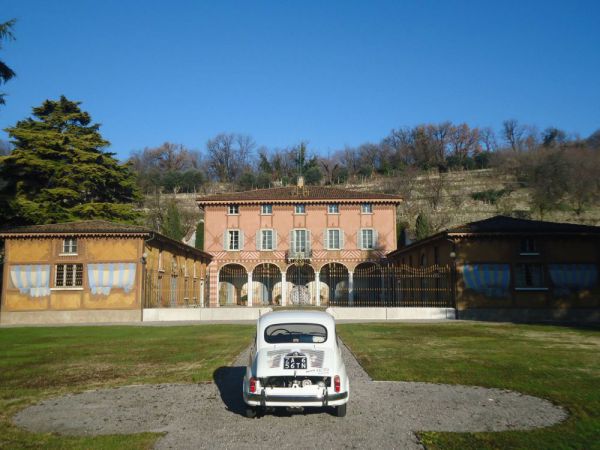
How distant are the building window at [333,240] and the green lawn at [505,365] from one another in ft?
68.9

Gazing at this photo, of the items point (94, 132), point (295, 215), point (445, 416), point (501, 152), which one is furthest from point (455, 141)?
point (445, 416)

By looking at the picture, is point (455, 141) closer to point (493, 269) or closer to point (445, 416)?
point (493, 269)

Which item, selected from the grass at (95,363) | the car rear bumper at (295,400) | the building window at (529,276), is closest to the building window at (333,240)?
the building window at (529,276)

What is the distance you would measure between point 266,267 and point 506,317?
21149 mm

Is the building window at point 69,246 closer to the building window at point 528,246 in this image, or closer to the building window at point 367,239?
the building window at point 367,239

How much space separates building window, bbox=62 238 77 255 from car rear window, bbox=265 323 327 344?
71.4 ft

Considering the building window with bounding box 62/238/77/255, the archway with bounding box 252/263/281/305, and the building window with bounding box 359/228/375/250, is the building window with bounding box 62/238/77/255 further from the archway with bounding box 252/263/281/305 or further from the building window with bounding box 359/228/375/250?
the building window with bounding box 359/228/375/250

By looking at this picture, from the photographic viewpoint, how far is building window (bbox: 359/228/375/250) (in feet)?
133

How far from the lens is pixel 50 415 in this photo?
718cm

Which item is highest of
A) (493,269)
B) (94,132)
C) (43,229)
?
(94,132)

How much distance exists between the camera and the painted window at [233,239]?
135 feet

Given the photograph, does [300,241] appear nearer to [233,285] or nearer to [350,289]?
[350,289]

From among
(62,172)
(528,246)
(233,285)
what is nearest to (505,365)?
(528,246)

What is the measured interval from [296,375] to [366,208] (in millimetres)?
35049
